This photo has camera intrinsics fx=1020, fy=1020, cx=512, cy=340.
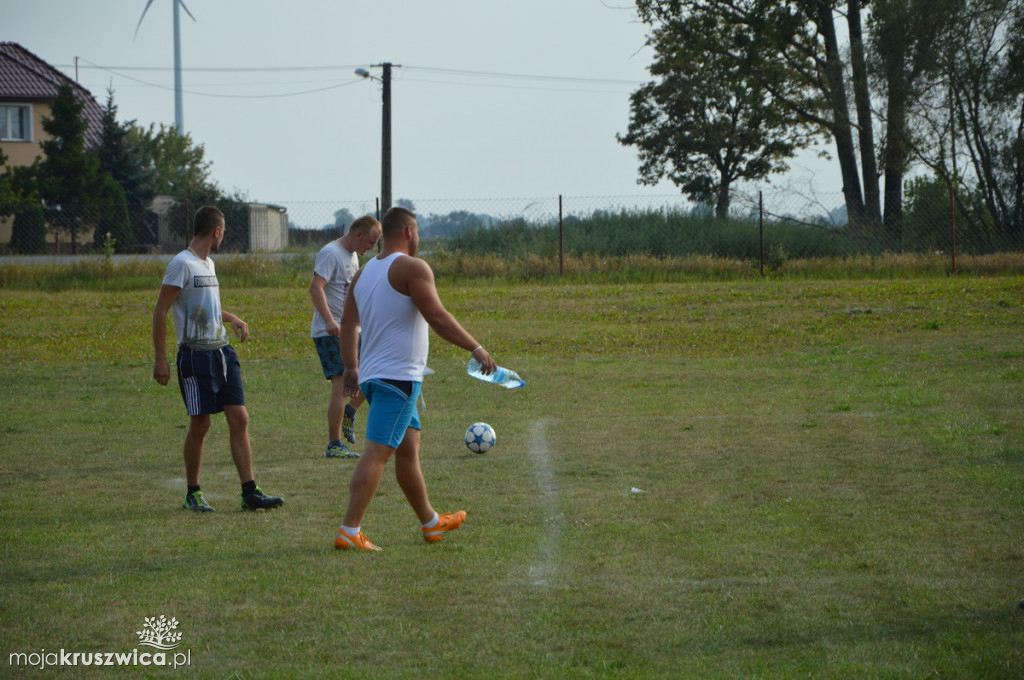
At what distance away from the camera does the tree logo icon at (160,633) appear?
395cm

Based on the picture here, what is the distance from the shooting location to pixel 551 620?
418cm

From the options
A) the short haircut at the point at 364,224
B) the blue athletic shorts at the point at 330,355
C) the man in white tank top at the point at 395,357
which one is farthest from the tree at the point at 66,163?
the man in white tank top at the point at 395,357

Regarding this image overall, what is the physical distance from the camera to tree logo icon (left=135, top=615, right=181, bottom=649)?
3.95m

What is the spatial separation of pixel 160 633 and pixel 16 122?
159 ft

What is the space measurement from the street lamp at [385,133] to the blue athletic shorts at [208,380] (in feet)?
72.0

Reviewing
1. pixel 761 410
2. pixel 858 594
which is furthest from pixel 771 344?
pixel 858 594

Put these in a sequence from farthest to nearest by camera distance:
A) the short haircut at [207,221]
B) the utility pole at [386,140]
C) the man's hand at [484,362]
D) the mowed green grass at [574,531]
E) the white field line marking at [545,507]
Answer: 1. the utility pole at [386,140]
2. the short haircut at [207,221]
3. the man's hand at [484,362]
4. the white field line marking at [545,507]
5. the mowed green grass at [574,531]

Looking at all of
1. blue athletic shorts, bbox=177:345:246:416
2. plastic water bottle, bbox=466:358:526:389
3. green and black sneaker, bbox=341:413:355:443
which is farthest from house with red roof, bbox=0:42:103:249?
plastic water bottle, bbox=466:358:526:389

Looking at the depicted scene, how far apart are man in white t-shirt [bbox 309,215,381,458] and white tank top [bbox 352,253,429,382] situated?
2685 mm

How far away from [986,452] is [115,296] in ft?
61.9

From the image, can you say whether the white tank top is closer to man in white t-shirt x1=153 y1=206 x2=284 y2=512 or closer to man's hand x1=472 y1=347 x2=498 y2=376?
man's hand x1=472 y1=347 x2=498 y2=376

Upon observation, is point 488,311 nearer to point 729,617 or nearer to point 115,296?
point 115,296

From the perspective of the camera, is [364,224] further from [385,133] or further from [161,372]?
[385,133]

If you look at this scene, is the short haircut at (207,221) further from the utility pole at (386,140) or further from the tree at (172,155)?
the tree at (172,155)
